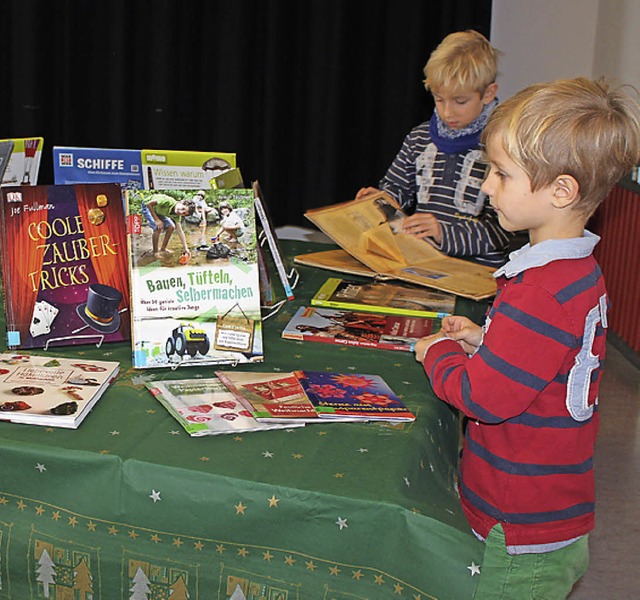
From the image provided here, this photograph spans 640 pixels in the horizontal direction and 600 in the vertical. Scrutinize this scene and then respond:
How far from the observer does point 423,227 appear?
2150mm

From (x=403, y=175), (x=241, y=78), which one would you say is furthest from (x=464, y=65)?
(x=241, y=78)

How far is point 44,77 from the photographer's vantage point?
428cm

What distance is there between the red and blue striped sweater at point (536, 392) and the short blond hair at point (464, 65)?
1145mm

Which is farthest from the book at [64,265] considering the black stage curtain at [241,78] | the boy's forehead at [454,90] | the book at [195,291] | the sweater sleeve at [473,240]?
the black stage curtain at [241,78]

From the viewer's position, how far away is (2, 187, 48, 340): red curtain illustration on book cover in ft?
4.90

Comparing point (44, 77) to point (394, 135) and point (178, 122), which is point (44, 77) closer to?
point (178, 122)

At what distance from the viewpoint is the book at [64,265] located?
1.50 m

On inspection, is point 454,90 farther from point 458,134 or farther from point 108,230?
point 108,230

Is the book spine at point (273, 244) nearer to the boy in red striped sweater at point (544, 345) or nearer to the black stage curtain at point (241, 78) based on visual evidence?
the boy in red striped sweater at point (544, 345)

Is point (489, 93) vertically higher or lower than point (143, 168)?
higher

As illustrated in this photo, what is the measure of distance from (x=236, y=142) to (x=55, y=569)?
3.49 m

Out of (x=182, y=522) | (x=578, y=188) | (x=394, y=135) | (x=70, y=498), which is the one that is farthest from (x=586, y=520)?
(x=394, y=135)

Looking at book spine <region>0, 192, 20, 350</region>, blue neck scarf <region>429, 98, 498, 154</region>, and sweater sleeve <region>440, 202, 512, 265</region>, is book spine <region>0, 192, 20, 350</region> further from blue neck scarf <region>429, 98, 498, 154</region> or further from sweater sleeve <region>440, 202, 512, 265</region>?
blue neck scarf <region>429, 98, 498, 154</region>

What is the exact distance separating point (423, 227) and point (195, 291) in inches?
34.4
